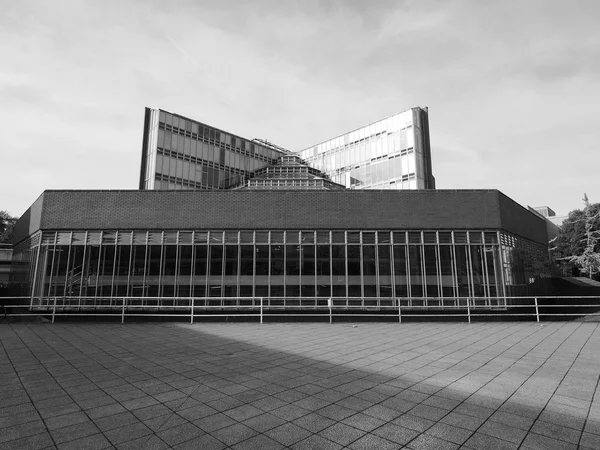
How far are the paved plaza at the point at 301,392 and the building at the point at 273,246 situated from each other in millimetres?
5316

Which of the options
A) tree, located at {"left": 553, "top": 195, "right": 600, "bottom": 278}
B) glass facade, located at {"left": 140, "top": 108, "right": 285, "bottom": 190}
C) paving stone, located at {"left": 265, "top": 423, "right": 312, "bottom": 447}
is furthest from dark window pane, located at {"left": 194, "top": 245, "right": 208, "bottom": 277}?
tree, located at {"left": 553, "top": 195, "right": 600, "bottom": 278}

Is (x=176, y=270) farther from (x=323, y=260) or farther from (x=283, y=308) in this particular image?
(x=323, y=260)

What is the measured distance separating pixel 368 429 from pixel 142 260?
14440 millimetres

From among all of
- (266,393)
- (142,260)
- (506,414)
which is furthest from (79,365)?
(142,260)

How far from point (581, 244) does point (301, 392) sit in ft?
179

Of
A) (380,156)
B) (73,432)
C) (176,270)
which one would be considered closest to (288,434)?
(73,432)

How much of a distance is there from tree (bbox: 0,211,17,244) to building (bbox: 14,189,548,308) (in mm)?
54292

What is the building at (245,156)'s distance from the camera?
45.2m

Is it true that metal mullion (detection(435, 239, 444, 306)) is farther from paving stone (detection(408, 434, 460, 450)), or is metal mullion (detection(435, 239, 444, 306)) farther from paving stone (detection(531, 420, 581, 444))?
paving stone (detection(408, 434, 460, 450))

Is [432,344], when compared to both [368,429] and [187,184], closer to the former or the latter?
[368,429]

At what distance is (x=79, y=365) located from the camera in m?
7.69

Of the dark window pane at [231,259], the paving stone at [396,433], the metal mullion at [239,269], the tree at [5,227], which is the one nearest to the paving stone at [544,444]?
the paving stone at [396,433]

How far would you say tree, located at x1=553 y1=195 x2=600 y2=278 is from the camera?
33.1 metres

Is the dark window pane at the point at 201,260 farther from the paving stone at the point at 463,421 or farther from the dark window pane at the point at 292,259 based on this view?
the paving stone at the point at 463,421
